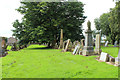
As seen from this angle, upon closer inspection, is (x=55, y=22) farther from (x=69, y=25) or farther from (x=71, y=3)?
(x=71, y=3)

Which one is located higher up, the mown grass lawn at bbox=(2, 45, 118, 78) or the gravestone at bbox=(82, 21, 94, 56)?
the gravestone at bbox=(82, 21, 94, 56)

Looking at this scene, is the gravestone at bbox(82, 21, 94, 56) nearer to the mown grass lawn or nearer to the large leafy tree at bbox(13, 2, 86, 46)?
the mown grass lawn

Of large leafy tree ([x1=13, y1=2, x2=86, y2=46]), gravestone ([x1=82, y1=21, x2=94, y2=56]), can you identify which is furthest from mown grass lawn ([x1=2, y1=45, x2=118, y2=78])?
large leafy tree ([x1=13, y1=2, x2=86, y2=46])

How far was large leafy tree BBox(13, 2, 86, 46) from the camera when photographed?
26.0 meters

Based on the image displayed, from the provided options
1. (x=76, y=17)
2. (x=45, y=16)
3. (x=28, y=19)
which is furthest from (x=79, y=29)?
(x=28, y=19)

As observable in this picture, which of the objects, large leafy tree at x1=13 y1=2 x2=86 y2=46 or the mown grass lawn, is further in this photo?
large leafy tree at x1=13 y1=2 x2=86 y2=46

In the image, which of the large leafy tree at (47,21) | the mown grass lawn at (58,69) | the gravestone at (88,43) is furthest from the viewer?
the large leafy tree at (47,21)

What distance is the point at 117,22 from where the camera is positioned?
30.0 meters

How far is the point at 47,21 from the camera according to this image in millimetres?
27422

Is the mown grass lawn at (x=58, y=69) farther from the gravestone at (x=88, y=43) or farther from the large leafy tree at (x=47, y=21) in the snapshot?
the large leafy tree at (x=47, y=21)

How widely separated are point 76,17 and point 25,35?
43.6 ft

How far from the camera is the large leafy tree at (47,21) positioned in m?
26.0

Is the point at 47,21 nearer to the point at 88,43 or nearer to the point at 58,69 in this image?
the point at 88,43

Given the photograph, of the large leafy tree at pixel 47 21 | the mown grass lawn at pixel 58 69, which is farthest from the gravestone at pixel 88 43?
the large leafy tree at pixel 47 21
